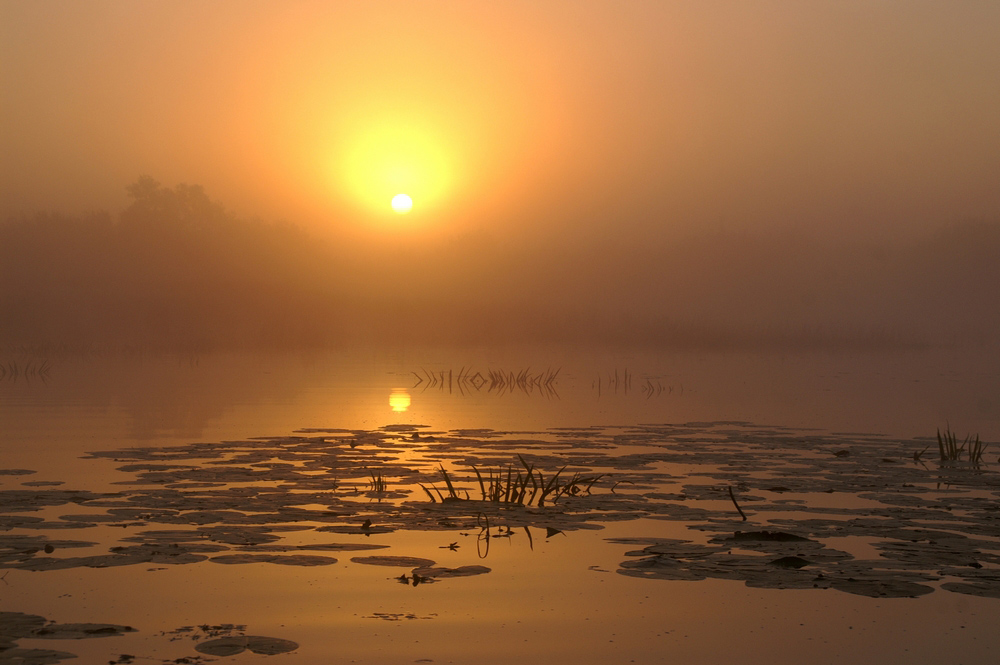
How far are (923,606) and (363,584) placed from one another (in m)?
4.03

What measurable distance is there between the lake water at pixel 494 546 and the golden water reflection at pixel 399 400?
201 inches

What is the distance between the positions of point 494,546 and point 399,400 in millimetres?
18847

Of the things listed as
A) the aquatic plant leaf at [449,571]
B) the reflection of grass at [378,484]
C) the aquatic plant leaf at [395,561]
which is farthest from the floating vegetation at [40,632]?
the reflection of grass at [378,484]

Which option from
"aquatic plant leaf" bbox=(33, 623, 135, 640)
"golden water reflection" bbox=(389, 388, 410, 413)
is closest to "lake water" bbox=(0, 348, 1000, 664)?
"aquatic plant leaf" bbox=(33, 623, 135, 640)

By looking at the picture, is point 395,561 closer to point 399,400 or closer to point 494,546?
point 494,546

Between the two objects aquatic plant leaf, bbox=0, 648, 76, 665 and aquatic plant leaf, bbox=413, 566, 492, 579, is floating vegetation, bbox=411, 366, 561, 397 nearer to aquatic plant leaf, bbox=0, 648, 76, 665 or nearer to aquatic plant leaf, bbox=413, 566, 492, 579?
aquatic plant leaf, bbox=413, 566, 492, 579

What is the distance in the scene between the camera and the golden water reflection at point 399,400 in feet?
82.1

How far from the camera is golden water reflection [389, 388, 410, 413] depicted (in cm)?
2502

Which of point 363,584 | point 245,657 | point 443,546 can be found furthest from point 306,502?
point 245,657

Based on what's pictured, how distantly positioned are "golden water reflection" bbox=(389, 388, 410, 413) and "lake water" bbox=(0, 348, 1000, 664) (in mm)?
5100

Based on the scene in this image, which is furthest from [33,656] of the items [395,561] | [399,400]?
[399,400]

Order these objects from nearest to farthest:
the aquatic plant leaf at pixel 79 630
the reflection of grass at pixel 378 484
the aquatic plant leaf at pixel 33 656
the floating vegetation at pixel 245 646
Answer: the aquatic plant leaf at pixel 33 656 < the floating vegetation at pixel 245 646 < the aquatic plant leaf at pixel 79 630 < the reflection of grass at pixel 378 484

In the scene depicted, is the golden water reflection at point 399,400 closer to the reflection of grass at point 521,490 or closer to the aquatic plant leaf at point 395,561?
the reflection of grass at point 521,490

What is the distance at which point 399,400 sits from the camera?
27594mm
